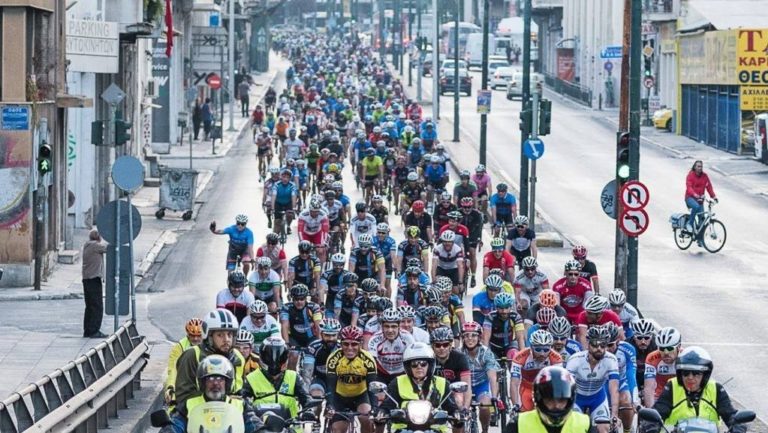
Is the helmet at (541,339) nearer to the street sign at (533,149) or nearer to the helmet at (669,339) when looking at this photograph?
the helmet at (669,339)

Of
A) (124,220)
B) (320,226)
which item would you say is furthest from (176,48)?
(124,220)

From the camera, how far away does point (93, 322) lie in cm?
2544

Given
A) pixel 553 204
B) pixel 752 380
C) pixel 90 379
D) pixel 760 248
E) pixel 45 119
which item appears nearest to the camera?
pixel 90 379

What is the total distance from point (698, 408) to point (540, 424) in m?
2.72

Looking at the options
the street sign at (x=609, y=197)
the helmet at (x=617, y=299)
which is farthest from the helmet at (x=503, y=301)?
the street sign at (x=609, y=197)

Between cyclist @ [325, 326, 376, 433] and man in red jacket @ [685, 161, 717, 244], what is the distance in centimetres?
1972

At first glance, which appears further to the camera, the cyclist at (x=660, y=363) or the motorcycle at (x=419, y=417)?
the cyclist at (x=660, y=363)

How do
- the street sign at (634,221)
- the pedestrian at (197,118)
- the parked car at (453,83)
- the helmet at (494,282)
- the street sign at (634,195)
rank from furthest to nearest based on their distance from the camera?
1. the parked car at (453,83)
2. the pedestrian at (197,118)
3. the street sign at (634,221)
4. the street sign at (634,195)
5. the helmet at (494,282)

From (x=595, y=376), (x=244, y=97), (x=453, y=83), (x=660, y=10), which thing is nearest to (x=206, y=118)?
(x=244, y=97)

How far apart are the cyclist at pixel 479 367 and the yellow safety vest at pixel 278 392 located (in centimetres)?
238

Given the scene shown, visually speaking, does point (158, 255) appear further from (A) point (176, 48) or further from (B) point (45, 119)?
(A) point (176, 48)

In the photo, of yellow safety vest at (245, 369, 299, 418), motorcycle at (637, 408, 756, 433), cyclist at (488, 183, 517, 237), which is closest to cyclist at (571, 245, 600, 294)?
yellow safety vest at (245, 369, 299, 418)

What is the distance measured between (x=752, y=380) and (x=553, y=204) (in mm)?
22811

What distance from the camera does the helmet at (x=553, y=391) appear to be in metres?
9.82
